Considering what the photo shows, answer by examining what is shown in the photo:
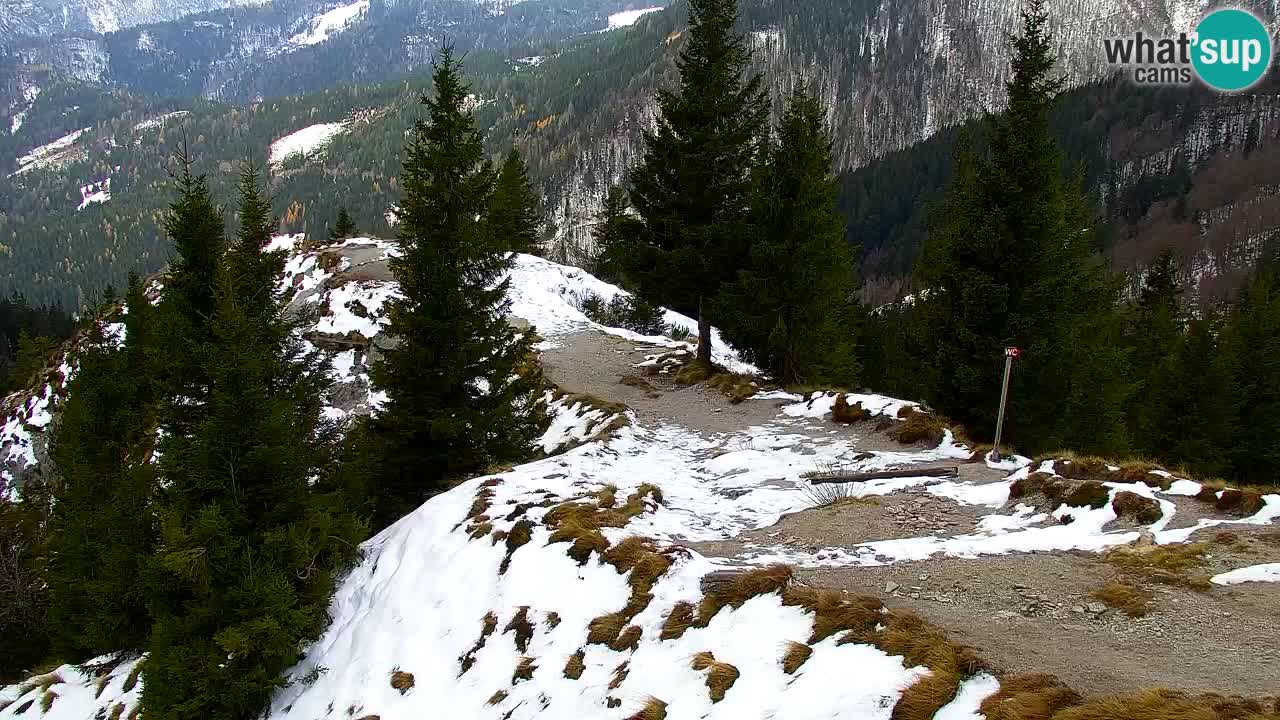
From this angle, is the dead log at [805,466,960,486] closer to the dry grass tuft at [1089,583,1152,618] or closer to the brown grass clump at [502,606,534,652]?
the dry grass tuft at [1089,583,1152,618]

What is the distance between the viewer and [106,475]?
20.2 metres

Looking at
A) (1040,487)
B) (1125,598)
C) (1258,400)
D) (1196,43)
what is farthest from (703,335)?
(1196,43)

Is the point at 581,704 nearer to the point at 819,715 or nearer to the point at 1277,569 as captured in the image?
the point at 819,715

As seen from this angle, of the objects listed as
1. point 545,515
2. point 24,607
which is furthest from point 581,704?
point 24,607

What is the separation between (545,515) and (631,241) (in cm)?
1228

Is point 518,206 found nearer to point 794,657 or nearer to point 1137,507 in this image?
point 1137,507

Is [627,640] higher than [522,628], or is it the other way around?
[627,640]

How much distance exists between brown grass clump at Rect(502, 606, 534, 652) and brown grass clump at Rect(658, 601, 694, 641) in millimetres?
2077

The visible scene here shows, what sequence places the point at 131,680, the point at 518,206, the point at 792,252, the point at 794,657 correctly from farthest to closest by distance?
the point at 518,206 → the point at 792,252 → the point at 131,680 → the point at 794,657

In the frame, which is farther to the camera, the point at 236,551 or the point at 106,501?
the point at 106,501

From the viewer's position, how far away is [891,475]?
38.9 feet

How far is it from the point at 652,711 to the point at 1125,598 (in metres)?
4.84

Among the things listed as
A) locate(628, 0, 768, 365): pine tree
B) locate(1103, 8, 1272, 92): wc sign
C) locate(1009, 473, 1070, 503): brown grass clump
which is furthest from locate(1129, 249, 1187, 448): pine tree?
locate(1009, 473, 1070, 503): brown grass clump

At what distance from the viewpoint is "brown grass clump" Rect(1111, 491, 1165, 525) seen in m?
8.80
